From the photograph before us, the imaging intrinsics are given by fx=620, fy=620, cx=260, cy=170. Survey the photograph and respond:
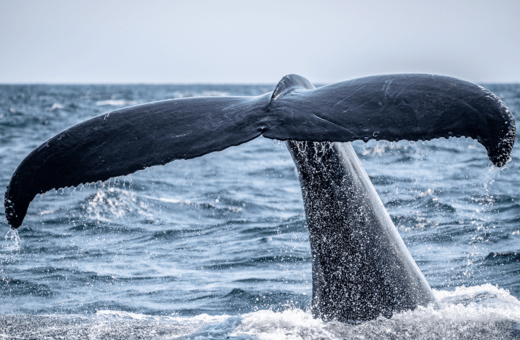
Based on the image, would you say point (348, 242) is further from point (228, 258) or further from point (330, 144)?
point (228, 258)

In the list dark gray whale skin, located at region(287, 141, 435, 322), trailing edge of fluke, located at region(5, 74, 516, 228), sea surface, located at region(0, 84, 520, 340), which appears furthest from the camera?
sea surface, located at region(0, 84, 520, 340)

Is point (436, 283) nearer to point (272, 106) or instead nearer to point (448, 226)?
point (448, 226)

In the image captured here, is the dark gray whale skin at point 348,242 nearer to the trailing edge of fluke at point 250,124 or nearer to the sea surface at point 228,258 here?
the sea surface at point 228,258

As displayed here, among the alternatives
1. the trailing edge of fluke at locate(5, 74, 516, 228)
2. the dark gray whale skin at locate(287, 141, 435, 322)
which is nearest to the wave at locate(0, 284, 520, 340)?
the dark gray whale skin at locate(287, 141, 435, 322)

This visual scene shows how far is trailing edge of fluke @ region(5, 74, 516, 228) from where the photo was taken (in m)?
2.60

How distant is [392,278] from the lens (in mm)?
3545

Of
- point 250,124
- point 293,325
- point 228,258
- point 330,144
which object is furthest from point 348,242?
point 228,258

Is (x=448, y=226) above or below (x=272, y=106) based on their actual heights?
below

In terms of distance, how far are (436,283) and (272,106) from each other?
3651mm

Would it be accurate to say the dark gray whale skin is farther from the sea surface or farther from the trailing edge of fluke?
the trailing edge of fluke

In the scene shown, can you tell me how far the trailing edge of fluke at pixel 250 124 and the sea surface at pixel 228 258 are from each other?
322 mm

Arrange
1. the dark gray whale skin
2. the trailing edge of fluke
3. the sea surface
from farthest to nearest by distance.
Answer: the sea surface < the dark gray whale skin < the trailing edge of fluke

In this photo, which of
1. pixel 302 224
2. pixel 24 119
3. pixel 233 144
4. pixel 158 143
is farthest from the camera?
pixel 24 119

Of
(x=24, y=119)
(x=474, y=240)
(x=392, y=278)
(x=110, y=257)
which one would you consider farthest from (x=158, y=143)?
(x=24, y=119)
